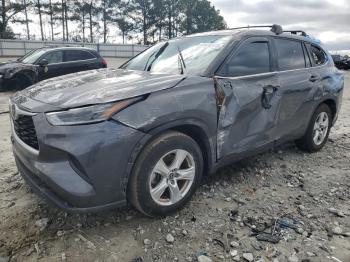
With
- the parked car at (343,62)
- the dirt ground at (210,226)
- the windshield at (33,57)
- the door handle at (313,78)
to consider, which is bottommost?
the parked car at (343,62)

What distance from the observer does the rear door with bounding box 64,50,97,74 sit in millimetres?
11352

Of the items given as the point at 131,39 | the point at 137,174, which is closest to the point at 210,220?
the point at 137,174

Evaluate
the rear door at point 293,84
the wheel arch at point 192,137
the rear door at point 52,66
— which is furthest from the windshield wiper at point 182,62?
the rear door at point 52,66

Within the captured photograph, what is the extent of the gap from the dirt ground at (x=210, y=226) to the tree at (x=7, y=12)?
115 ft

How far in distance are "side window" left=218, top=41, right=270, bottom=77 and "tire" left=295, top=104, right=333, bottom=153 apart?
1.32 meters

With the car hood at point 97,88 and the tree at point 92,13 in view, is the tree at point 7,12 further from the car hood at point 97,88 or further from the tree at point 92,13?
the car hood at point 97,88

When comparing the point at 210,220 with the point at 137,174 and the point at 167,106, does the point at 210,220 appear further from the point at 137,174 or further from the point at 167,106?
the point at 167,106

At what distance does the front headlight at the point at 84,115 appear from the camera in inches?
101

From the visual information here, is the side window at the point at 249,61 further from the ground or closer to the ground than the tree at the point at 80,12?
closer to the ground

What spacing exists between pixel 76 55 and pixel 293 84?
894cm

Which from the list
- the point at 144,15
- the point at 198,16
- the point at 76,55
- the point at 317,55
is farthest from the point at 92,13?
the point at 317,55

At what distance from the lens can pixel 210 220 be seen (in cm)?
321

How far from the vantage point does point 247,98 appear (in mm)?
3562

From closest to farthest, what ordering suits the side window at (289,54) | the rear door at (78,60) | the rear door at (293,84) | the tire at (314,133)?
1. the rear door at (293,84)
2. the side window at (289,54)
3. the tire at (314,133)
4. the rear door at (78,60)
